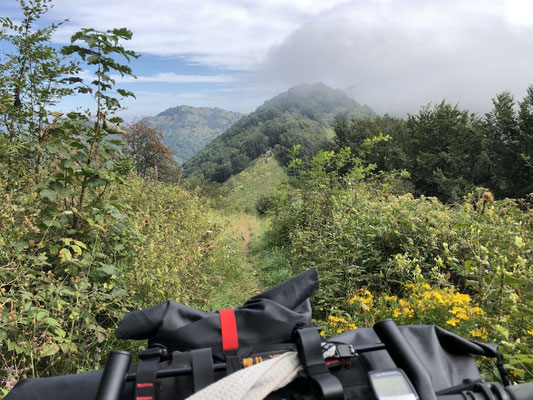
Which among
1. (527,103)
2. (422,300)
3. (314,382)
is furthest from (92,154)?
(527,103)

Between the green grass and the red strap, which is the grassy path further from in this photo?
the green grass

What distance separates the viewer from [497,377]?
84.2 inches

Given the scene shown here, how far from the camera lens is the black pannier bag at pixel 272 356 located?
41.4 inches

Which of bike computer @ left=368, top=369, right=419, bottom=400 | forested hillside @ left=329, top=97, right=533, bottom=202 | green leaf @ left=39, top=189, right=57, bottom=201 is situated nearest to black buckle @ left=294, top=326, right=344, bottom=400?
bike computer @ left=368, top=369, right=419, bottom=400

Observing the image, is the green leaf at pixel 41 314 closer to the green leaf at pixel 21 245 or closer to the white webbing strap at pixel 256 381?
the green leaf at pixel 21 245

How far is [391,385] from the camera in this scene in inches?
40.2

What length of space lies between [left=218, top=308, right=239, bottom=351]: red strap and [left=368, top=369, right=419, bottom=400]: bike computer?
0.47 meters

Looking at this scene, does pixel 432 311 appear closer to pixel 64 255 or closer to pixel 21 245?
pixel 64 255

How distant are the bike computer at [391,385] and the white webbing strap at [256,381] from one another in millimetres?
240

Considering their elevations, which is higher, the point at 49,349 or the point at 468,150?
the point at 468,150

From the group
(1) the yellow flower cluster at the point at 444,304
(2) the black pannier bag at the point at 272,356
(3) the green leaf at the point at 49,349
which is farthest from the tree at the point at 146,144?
(2) the black pannier bag at the point at 272,356

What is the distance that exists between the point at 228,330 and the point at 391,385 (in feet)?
1.86

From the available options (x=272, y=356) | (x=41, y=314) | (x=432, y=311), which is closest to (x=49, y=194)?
(x=41, y=314)

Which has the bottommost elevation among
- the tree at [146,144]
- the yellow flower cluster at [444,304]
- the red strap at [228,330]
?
the yellow flower cluster at [444,304]
